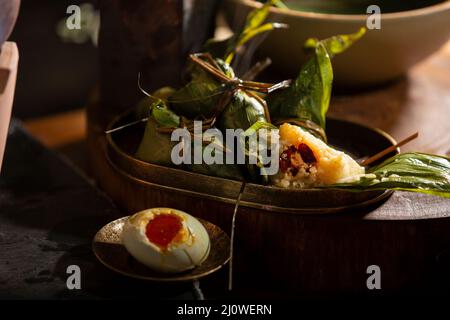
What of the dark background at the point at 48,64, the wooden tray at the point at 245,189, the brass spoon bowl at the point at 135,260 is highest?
the dark background at the point at 48,64

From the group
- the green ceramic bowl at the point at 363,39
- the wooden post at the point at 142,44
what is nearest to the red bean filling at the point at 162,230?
the wooden post at the point at 142,44

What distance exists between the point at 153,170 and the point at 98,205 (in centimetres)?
19

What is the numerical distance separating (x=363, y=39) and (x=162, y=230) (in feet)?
2.50

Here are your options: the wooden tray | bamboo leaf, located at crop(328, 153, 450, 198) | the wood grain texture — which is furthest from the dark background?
bamboo leaf, located at crop(328, 153, 450, 198)

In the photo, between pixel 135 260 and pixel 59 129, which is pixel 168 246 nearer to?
pixel 135 260

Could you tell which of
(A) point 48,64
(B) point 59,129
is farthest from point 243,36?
(A) point 48,64

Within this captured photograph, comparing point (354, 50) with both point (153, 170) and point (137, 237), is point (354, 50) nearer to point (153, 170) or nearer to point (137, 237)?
point (153, 170)

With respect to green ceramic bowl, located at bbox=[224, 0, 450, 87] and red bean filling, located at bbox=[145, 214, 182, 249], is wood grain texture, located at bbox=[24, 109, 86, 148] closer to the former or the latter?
green ceramic bowl, located at bbox=[224, 0, 450, 87]

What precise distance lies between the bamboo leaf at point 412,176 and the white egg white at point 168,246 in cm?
22

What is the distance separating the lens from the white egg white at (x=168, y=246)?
1.05 meters

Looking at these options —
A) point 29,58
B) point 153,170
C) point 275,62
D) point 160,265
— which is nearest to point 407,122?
point 275,62

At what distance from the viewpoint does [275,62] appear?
1.73 metres

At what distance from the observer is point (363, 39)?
1.62 meters

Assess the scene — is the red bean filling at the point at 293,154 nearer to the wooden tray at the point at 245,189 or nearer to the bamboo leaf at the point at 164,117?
the wooden tray at the point at 245,189
